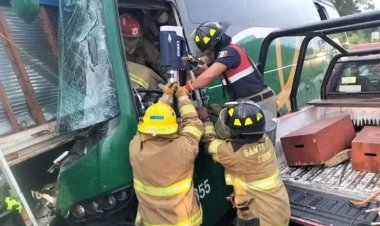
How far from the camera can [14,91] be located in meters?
2.54

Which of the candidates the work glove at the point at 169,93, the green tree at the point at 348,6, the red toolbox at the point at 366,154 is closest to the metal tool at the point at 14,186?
the work glove at the point at 169,93

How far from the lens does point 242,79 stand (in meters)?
3.40

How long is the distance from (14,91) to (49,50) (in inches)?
15.1

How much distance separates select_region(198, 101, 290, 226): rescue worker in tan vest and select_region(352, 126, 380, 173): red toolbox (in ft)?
3.33

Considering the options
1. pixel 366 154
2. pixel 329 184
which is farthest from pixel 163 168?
pixel 366 154

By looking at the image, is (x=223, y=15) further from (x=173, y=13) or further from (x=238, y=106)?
(x=238, y=106)

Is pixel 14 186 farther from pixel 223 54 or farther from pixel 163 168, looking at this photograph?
pixel 223 54

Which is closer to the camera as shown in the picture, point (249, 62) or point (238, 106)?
point (238, 106)

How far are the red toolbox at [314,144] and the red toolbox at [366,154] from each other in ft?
0.87

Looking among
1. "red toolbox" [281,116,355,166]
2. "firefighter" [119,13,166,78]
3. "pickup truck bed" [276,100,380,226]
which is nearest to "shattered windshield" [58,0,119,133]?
"firefighter" [119,13,166,78]

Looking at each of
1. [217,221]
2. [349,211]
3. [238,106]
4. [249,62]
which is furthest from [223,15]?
[349,211]

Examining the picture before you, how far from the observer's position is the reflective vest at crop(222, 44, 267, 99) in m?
3.36

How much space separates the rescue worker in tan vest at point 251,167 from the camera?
8.64 feet

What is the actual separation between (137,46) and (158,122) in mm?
1485
